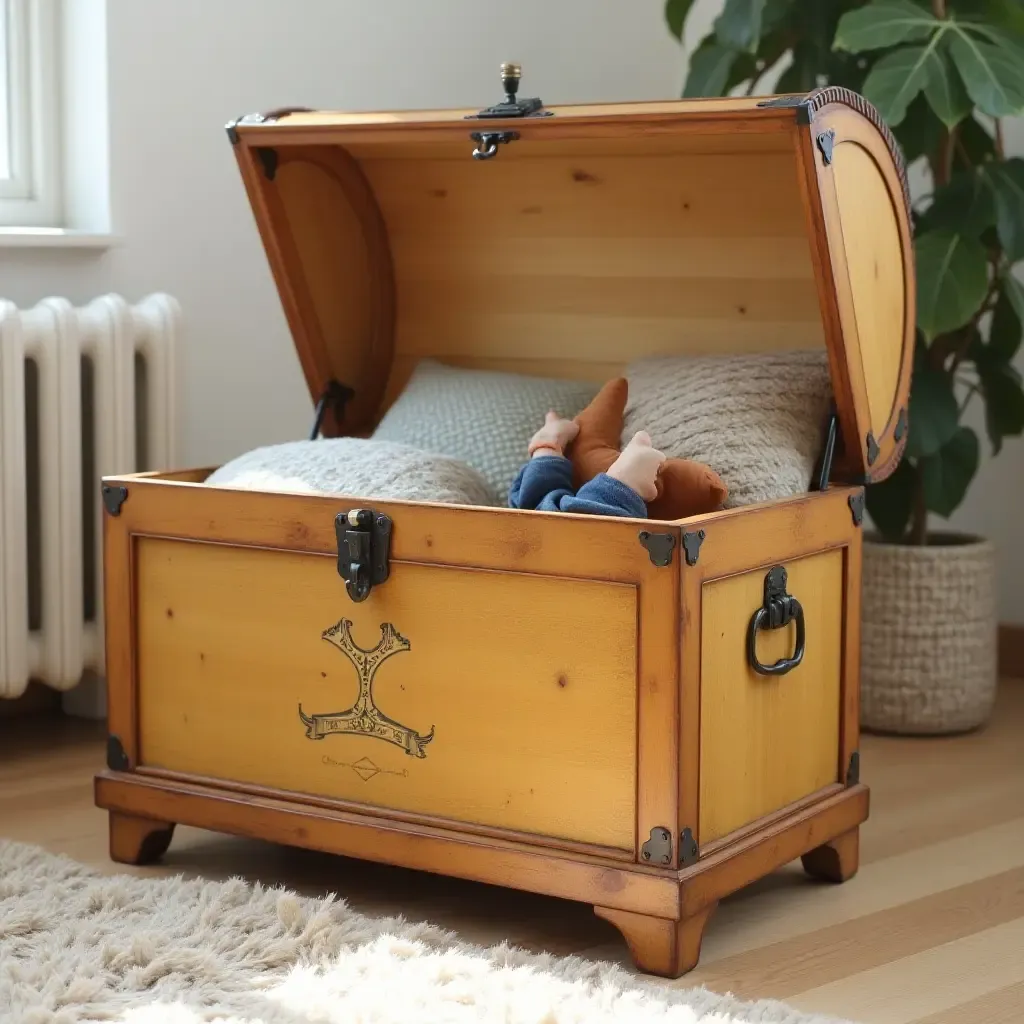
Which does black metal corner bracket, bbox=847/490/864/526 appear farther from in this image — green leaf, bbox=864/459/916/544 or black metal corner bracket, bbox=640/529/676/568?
green leaf, bbox=864/459/916/544

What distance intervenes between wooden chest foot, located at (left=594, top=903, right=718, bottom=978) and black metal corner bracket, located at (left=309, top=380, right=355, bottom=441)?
862mm

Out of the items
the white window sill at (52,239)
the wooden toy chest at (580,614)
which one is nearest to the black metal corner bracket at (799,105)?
the wooden toy chest at (580,614)

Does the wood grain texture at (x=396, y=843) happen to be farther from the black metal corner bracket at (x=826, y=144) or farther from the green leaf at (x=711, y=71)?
the green leaf at (x=711, y=71)

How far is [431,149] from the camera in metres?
2.09

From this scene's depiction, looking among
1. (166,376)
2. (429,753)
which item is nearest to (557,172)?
(166,376)

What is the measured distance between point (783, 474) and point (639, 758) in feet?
1.24

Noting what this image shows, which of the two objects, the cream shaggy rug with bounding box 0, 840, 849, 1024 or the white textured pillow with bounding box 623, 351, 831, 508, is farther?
the white textured pillow with bounding box 623, 351, 831, 508

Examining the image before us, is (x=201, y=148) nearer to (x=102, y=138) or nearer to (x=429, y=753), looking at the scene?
(x=102, y=138)

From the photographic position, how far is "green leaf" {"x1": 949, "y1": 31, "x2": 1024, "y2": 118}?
80.6 inches

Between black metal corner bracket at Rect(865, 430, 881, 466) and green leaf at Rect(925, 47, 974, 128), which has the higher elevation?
green leaf at Rect(925, 47, 974, 128)

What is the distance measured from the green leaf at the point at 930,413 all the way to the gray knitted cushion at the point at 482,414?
0.53 metres

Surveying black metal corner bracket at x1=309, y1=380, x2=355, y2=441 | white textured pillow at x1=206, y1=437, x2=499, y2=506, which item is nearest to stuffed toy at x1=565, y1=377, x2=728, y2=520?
white textured pillow at x1=206, y1=437, x2=499, y2=506

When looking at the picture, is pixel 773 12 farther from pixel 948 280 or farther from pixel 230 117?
pixel 230 117

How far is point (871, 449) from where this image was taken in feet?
5.85
